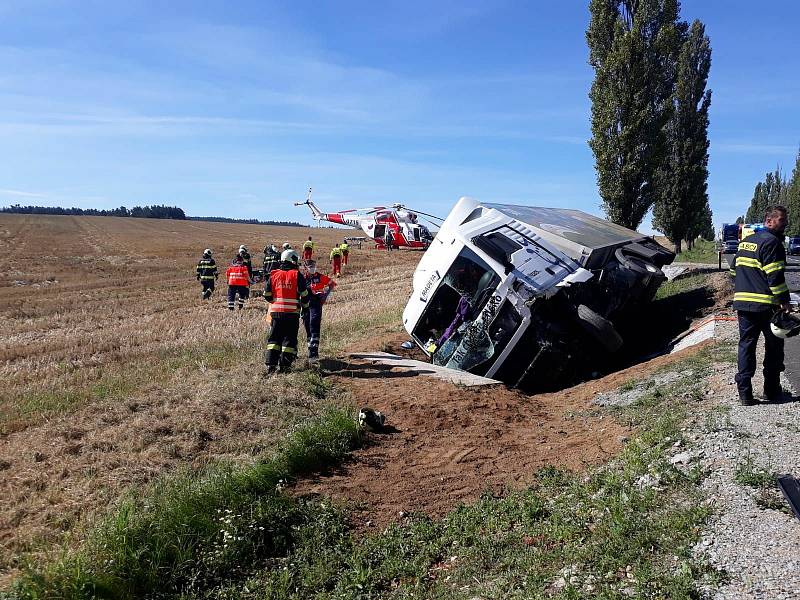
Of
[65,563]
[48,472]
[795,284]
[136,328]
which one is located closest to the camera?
[65,563]

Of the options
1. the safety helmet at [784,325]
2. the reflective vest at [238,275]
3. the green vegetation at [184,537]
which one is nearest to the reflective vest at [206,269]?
the reflective vest at [238,275]

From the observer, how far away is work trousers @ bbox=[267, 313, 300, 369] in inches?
303

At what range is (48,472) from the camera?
15.5 ft

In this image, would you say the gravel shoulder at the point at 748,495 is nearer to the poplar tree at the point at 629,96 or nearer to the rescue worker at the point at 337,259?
the poplar tree at the point at 629,96

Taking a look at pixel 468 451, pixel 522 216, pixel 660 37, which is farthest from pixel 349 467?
pixel 660 37

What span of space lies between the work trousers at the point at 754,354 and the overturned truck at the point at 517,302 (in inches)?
86.9

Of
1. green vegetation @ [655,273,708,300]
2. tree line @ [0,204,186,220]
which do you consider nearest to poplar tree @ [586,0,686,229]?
green vegetation @ [655,273,708,300]

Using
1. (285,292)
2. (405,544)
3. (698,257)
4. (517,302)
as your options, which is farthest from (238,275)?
(698,257)

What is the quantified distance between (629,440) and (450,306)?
3.55 metres

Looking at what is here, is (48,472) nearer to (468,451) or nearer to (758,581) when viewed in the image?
(468,451)

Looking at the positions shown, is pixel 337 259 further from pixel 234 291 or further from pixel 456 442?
pixel 456 442

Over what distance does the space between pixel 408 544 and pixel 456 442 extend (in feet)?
5.78

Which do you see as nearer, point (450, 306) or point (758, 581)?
point (758, 581)

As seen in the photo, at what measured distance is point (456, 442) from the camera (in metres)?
5.60
